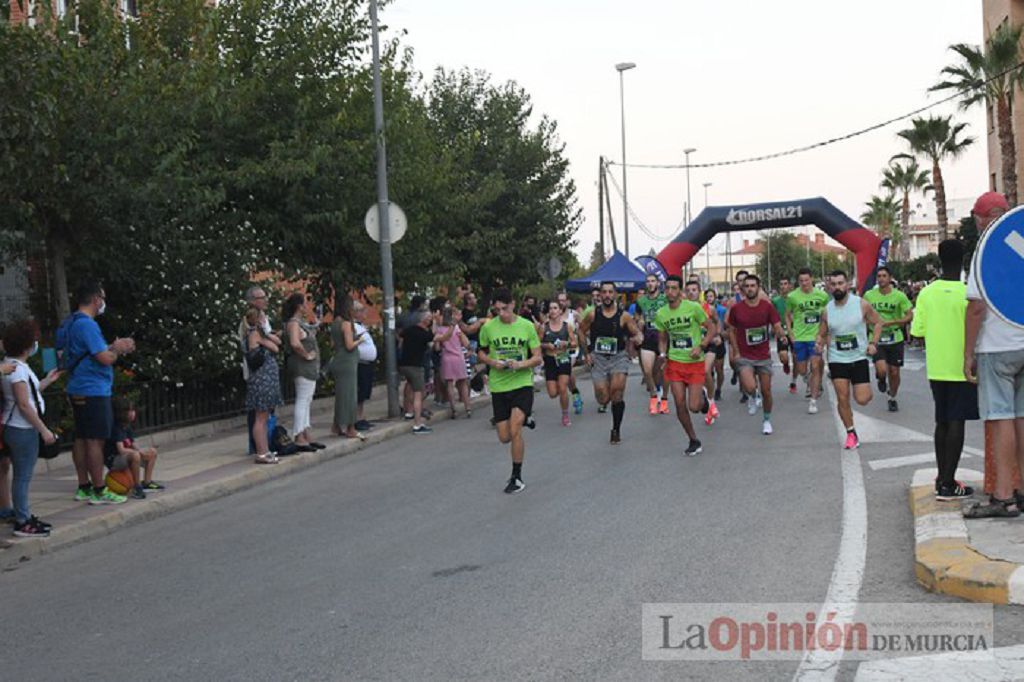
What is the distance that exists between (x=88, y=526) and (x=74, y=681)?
427cm

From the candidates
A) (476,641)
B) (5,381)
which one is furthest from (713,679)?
(5,381)

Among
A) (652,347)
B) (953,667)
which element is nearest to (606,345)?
(652,347)

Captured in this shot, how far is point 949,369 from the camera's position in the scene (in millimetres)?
7902

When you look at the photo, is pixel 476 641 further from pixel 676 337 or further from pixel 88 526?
pixel 676 337

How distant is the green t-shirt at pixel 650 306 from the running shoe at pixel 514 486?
24.1ft

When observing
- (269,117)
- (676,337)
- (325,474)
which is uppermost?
(269,117)

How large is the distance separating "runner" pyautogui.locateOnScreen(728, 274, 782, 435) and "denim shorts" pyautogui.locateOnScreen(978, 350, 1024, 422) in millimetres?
6907

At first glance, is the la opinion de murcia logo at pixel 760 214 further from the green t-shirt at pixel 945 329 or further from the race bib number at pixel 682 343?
the green t-shirt at pixel 945 329

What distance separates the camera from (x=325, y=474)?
12.6 metres

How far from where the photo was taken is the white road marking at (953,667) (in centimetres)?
478

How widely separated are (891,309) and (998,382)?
9.42 meters

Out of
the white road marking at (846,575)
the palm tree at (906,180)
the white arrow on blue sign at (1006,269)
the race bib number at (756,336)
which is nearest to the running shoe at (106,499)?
the white road marking at (846,575)

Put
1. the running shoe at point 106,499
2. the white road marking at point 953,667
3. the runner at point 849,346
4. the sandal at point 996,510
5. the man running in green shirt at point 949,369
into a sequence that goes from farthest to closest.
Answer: the runner at point 849,346
the running shoe at point 106,499
the man running in green shirt at point 949,369
the sandal at point 996,510
the white road marking at point 953,667

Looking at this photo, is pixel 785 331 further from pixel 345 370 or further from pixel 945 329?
pixel 945 329
